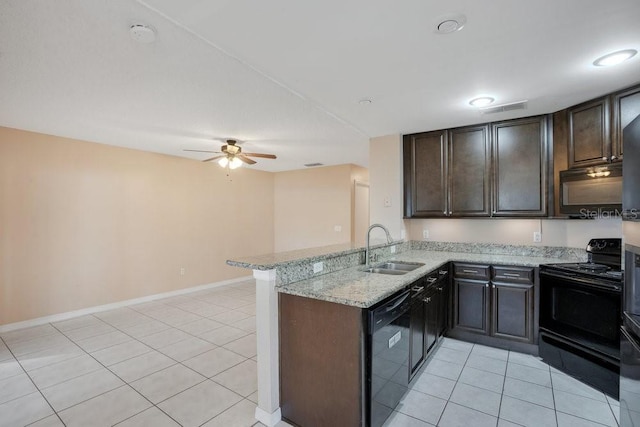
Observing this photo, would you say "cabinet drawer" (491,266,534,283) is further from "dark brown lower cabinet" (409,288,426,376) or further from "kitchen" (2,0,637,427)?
"dark brown lower cabinet" (409,288,426,376)

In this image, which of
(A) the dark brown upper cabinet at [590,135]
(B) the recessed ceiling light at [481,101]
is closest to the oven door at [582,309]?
(A) the dark brown upper cabinet at [590,135]

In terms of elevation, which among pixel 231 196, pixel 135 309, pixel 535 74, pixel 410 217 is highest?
pixel 535 74

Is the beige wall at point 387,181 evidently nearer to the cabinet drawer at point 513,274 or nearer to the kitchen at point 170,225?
the kitchen at point 170,225

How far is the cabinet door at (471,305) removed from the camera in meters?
3.12

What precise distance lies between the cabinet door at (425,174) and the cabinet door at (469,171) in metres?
0.09

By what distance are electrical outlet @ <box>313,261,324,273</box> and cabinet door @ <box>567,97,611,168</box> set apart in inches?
104

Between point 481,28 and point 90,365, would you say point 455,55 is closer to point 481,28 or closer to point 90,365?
point 481,28

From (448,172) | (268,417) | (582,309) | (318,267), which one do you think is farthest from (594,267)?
(268,417)

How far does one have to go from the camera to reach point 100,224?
4438 millimetres

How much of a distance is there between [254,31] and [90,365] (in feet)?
10.8

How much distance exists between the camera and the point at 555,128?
311 centimetres

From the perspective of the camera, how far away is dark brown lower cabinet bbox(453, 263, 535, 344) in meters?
2.95

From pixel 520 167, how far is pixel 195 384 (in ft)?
12.7

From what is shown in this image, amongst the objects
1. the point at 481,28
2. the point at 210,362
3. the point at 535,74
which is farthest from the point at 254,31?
the point at 210,362
